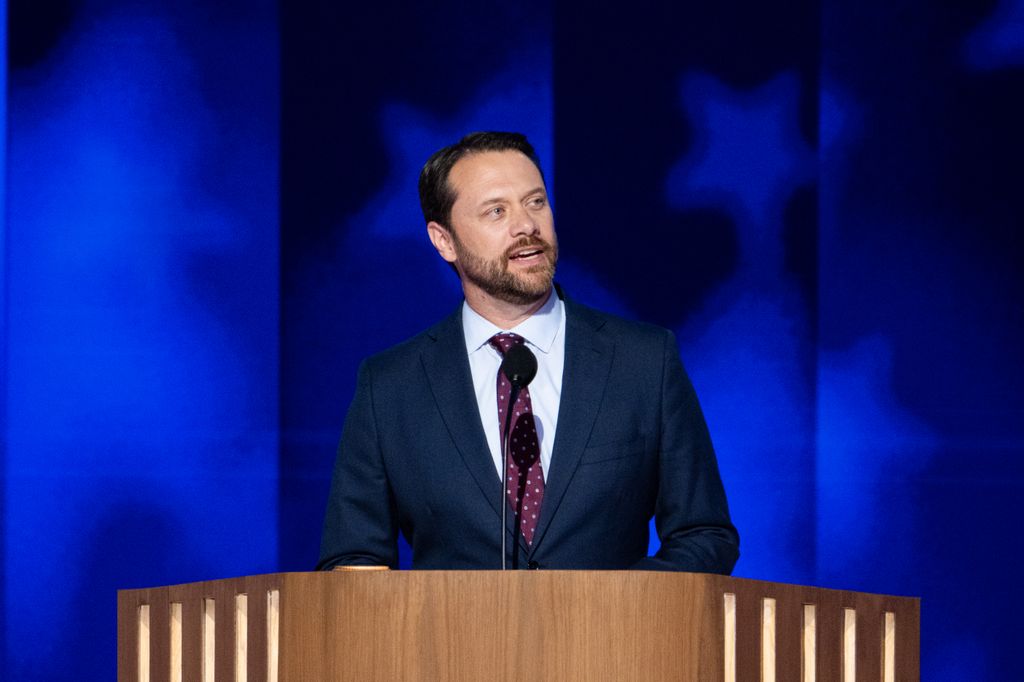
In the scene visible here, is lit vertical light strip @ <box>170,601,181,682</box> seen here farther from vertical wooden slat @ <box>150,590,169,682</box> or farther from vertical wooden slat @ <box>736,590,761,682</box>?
vertical wooden slat @ <box>736,590,761,682</box>

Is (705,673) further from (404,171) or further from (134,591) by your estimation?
(404,171)

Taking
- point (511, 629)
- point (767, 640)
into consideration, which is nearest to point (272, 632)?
point (511, 629)

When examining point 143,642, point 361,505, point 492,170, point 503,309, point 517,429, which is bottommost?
point 143,642

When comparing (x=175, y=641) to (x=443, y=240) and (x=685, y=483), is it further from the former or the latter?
(x=443, y=240)

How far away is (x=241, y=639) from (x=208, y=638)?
4 centimetres

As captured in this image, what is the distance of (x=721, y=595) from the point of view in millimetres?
1843

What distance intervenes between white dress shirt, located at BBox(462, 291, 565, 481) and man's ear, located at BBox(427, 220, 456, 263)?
9 cm

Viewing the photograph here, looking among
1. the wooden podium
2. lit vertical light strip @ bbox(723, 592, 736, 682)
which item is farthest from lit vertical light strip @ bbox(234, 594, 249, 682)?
lit vertical light strip @ bbox(723, 592, 736, 682)

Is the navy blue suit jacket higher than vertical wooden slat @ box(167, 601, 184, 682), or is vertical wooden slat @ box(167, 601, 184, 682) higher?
the navy blue suit jacket

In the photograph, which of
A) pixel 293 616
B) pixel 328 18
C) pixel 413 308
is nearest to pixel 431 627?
pixel 293 616

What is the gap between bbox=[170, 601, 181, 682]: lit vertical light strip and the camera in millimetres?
1909

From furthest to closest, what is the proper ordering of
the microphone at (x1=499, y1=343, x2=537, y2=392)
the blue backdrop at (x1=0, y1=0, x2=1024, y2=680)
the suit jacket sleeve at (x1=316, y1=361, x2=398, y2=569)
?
1. the blue backdrop at (x1=0, y1=0, x2=1024, y2=680)
2. the suit jacket sleeve at (x1=316, y1=361, x2=398, y2=569)
3. the microphone at (x1=499, y1=343, x2=537, y2=392)

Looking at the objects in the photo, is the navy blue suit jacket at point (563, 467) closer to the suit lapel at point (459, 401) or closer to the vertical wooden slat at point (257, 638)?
the suit lapel at point (459, 401)

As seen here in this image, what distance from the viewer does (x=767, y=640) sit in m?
1.86
